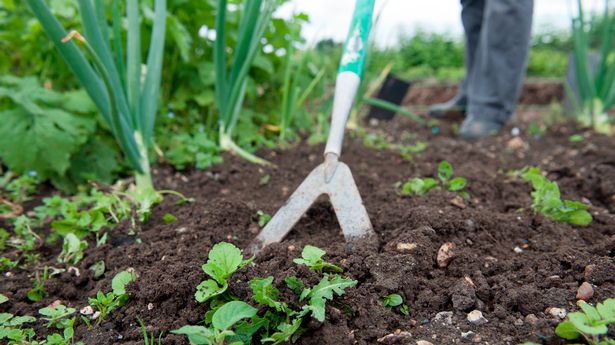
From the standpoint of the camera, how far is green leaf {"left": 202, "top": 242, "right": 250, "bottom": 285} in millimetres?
1022

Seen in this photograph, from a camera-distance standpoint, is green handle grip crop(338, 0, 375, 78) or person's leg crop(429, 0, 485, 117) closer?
green handle grip crop(338, 0, 375, 78)

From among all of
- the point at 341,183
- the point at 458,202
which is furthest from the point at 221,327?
the point at 458,202

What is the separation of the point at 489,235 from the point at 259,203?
67 cm

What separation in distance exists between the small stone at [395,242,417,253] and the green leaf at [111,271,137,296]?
59 centimetres

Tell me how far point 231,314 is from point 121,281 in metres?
0.34

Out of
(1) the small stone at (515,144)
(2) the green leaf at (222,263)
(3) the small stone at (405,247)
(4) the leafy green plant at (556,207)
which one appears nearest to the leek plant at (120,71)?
(2) the green leaf at (222,263)

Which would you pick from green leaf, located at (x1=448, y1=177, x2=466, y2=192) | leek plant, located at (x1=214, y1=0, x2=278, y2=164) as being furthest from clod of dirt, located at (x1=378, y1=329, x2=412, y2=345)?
leek plant, located at (x1=214, y1=0, x2=278, y2=164)

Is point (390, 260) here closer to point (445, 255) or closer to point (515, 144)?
point (445, 255)

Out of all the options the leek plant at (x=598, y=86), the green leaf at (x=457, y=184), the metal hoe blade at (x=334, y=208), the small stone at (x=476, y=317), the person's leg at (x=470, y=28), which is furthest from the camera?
the person's leg at (x=470, y=28)

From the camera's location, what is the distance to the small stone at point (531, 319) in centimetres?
99

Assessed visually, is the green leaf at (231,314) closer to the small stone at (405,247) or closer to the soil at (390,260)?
the soil at (390,260)

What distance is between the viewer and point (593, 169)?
200 cm

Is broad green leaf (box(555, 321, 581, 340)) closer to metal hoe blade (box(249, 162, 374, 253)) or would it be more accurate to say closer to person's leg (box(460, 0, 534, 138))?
metal hoe blade (box(249, 162, 374, 253))

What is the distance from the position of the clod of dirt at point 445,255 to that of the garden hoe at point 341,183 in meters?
0.17
